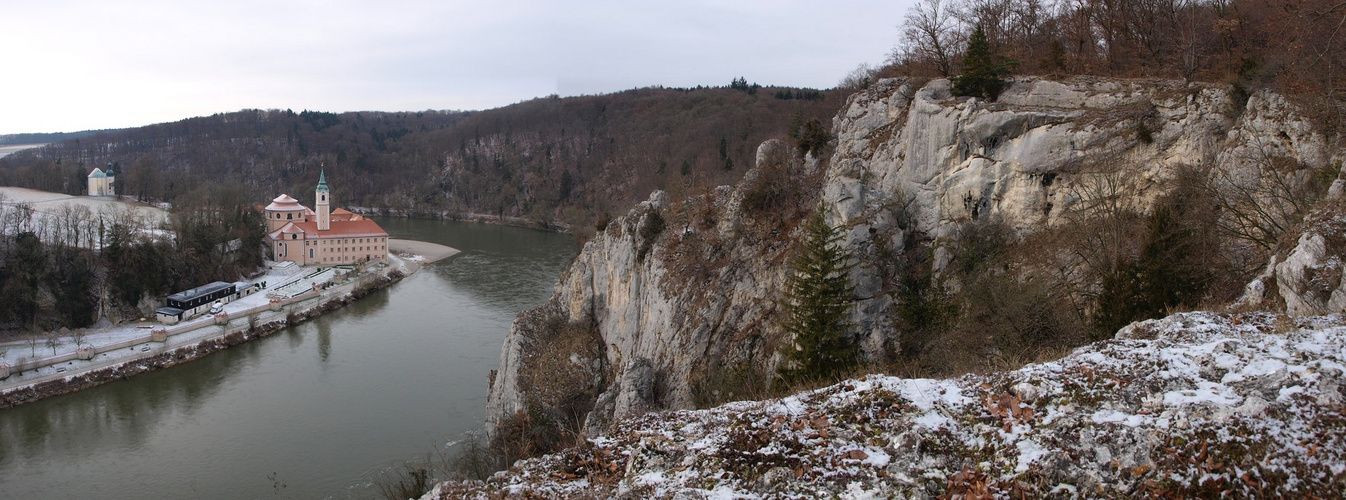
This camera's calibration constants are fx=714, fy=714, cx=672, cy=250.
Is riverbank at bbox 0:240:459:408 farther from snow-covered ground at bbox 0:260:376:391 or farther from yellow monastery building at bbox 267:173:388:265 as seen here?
yellow monastery building at bbox 267:173:388:265

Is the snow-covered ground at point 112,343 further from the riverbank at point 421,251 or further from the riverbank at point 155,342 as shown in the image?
the riverbank at point 421,251

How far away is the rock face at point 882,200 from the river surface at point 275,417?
418 centimetres

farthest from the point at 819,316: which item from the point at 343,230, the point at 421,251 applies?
the point at 421,251

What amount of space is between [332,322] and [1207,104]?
36867 mm

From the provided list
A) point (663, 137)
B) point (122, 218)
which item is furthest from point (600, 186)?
point (122, 218)

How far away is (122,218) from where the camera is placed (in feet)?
152

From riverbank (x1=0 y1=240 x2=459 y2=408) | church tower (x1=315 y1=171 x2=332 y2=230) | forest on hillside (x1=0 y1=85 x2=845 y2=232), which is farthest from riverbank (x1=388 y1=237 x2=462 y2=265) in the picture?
forest on hillside (x1=0 y1=85 x2=845 y2=232)

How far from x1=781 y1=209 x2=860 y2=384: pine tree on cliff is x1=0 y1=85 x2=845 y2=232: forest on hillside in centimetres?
5795

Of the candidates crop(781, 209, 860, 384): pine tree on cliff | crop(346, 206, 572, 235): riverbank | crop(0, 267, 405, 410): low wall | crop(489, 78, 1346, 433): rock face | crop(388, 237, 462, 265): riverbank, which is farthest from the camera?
crop(346, 206, 572, 235): riverbank

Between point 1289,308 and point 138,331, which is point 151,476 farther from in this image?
point 1289,308

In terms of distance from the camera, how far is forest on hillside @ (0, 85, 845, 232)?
8738cm

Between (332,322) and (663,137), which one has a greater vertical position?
(663,137)

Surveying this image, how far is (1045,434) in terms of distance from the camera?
17.9 ft

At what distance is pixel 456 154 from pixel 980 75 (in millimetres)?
111238
